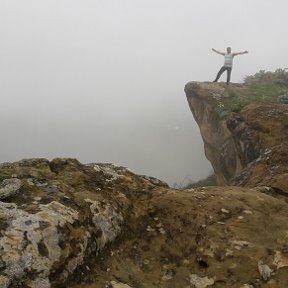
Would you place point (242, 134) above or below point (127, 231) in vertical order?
above

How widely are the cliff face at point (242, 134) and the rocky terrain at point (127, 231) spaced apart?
4.08m

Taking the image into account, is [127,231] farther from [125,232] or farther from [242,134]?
[242,134]

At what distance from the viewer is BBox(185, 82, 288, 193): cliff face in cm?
1549

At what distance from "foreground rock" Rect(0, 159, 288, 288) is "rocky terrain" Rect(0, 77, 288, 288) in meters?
0.02

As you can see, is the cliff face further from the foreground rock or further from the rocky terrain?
the foreground rock

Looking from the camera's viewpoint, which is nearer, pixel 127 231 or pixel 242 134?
pixel 127 231

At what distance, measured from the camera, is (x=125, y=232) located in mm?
8312

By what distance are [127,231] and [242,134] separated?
1243 centimetres

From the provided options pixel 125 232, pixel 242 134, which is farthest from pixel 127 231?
pixel 242 134

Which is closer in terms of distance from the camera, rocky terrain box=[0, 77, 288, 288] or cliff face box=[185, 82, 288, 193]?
rocky terrain box=[0, 77, 288, 288]

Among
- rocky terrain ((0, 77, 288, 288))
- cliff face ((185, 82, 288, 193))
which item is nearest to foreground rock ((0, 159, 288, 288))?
rocky terrain ((0, 77, 288, 288))

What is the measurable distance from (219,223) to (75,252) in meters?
3.05

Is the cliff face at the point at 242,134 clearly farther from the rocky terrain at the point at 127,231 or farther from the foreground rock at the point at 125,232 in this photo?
the foreground rock at the point at 125,232

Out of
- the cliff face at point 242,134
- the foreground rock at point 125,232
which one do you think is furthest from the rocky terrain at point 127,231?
the cliff face at point 242,134
